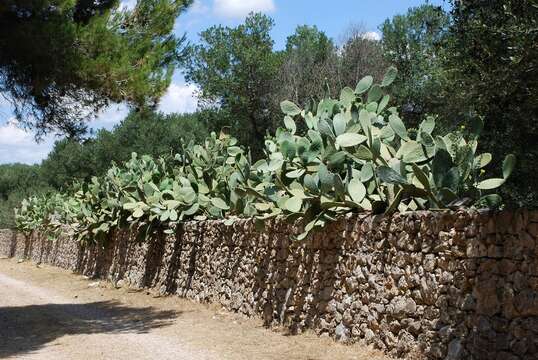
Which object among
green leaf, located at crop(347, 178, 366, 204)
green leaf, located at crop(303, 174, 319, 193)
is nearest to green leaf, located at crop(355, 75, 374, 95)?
green leaf, located at crop(303, 174, 319, 193)

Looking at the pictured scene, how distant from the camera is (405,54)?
2662 centimetres

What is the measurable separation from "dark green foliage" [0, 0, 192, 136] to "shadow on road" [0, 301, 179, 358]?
10.7 ft

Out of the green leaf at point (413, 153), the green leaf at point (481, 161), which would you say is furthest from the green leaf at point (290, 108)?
the green leaf at point (481, 161)

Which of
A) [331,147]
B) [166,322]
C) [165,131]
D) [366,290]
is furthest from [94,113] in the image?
[165,131]

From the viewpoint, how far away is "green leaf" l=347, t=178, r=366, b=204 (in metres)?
8.16

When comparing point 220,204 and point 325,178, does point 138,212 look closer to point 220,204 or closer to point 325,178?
point 220,204

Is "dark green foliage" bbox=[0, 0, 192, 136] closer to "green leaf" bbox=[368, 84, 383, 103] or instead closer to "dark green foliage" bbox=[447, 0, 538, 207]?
"green leaf" bbox=[368, 84, 383, 103]

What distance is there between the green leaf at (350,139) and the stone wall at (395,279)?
92cm

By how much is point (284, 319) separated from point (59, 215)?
770 inches

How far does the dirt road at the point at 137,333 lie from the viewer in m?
7.94

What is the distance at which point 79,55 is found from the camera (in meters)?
10.3

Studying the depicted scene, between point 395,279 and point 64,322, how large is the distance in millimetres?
6023

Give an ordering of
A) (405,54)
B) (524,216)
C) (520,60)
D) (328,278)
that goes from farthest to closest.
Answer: (405,54), (328,278), (520,60), (524,216)

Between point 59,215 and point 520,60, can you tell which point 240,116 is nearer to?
point 59,215
